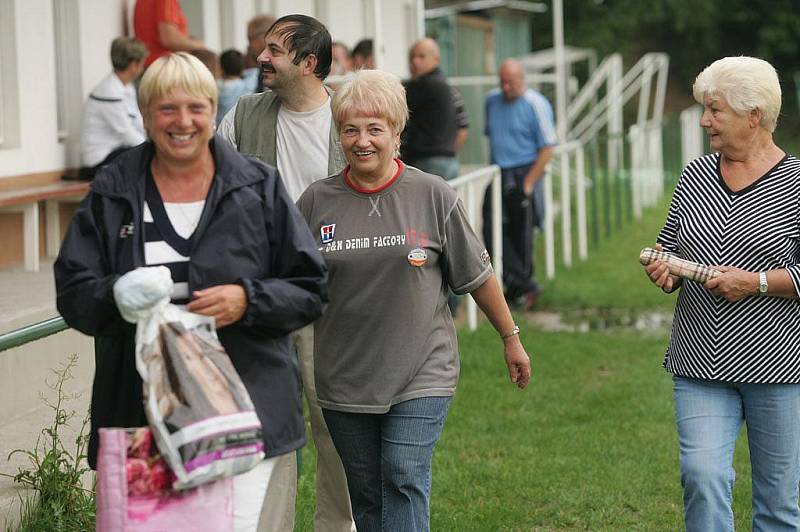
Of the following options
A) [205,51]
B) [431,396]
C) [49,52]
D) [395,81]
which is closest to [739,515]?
[431,396]

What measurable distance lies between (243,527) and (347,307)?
3.29 ft

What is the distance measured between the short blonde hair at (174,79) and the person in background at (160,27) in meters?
6.55

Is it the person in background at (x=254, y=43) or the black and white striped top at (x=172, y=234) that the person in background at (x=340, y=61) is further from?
the black and white striped top at (x=172, y=234)

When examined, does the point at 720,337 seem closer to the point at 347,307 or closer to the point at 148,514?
the point at 347,307

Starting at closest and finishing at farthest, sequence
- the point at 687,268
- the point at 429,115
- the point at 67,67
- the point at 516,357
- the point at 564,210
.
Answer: the point at 687,268, the point at 516,357, the point at 67,67, the point at 429,115, the point at 564,210

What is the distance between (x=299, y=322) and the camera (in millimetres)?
3770

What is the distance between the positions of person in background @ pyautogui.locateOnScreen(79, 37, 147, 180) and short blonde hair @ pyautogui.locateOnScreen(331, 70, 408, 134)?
540cm

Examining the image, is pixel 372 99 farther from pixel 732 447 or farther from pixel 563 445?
pixel 563 445

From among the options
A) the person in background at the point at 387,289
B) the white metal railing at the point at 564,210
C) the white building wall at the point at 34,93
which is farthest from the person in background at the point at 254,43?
the white metal railing at the point at 564,210

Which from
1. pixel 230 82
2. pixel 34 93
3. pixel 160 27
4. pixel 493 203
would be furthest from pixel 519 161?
pixel 34 93

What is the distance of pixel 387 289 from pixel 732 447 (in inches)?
48.7

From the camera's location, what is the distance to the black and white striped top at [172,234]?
3.67 metres

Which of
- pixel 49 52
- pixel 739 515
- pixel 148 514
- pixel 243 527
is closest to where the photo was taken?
pixel 148 514

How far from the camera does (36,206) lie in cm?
915
